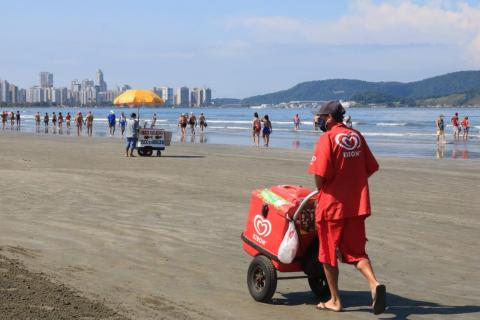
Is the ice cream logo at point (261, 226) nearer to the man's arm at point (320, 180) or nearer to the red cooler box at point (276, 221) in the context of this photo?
the red cooler box at point (276, 221)

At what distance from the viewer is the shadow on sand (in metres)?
5.54

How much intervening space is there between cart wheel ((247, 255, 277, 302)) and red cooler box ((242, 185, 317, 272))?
0.20 feet

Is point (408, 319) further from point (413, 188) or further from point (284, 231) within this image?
Result: point (413, 188)

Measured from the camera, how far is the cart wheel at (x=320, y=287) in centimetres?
595

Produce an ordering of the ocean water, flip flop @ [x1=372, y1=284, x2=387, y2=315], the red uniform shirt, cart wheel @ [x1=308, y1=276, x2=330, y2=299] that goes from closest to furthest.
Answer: flip flop @ [x1=372, y1=284, x2=387, y2=315] < the red uniform shirt < cart wheel @ [x1=308, y1=276, x2=330, y2=299] < the ocean water

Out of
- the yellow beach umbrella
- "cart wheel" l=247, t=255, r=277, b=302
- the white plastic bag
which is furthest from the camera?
the yellow beach umbrella

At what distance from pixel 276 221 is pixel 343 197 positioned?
713 mm

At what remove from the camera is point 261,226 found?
5.84m

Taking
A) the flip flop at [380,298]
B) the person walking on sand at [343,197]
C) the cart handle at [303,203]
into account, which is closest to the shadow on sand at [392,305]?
the flip flop at [380,298]

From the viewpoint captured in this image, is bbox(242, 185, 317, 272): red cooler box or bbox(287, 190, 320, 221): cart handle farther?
bbox(242, 185, 317, 272): red cooler box

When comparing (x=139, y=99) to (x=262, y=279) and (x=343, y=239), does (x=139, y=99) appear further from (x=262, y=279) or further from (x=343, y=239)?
(x=343, y=239)

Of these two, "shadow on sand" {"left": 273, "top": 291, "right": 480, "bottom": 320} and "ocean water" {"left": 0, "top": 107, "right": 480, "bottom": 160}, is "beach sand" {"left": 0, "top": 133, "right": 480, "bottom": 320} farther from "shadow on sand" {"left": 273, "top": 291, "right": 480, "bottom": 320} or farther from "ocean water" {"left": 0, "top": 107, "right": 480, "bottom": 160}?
"ocean water" {"left": 0, "top": 107, "right": 480, "bottom": 160}

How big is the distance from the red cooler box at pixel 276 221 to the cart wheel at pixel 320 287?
40cm

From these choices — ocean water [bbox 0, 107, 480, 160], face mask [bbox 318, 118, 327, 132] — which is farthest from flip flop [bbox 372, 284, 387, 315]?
ocean water [bbox 0, 107, 480, 160]
